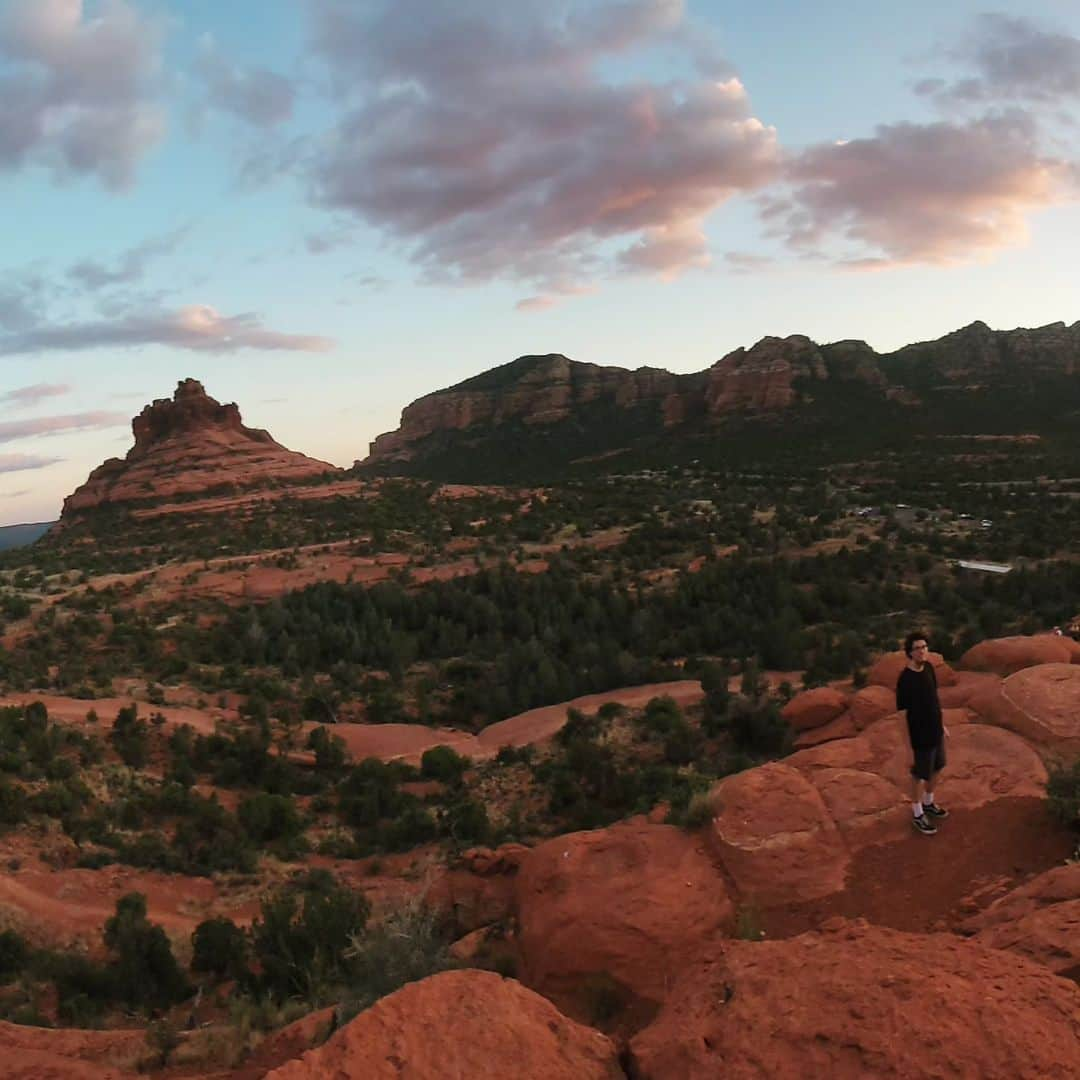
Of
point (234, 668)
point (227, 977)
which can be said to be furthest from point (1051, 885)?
point (234, 668)

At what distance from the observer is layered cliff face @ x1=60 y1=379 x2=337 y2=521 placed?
59.5m

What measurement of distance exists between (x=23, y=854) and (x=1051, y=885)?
15.0m

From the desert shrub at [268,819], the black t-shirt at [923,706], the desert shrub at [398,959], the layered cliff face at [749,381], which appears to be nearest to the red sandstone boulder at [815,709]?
the black t-shirt at [923,706]

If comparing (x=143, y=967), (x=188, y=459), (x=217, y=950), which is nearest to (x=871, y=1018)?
(x=217, y=950)

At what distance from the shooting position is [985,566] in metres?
33.4

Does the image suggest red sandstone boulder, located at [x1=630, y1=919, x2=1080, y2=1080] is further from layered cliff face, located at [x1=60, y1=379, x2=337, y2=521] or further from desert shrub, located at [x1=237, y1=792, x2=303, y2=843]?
layered cliff face, located at [x1=60, y1=379, x2=337, y2=521]

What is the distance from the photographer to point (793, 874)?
7.82m

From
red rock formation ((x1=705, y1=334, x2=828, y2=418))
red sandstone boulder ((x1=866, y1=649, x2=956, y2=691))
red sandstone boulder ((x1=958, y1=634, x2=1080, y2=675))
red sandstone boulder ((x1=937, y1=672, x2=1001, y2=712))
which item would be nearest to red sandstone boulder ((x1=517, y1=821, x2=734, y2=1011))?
red sandstone boulder ((x1=937, y1=672, x2=1001, y2=712))

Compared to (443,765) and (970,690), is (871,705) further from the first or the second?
(443,765)

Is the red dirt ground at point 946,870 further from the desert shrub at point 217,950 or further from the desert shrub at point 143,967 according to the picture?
the desert shrub at point 143,967

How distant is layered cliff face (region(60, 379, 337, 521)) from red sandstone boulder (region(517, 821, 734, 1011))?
5583 centimetres

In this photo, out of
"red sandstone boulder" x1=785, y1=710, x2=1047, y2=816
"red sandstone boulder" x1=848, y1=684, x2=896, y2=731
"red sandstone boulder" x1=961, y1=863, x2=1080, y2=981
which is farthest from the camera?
"red sandstone boulder" x1=848, y1=684, x2=896, y2=731

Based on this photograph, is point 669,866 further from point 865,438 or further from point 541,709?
point 865,438

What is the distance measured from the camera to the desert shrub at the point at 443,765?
18047mm
